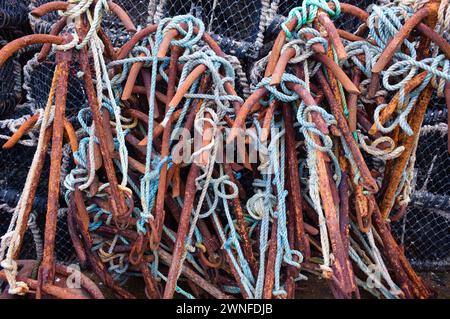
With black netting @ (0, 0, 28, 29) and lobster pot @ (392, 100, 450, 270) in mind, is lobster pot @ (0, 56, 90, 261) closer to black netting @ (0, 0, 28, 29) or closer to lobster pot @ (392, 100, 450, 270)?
black netting @ (0, 0, 28, 29)

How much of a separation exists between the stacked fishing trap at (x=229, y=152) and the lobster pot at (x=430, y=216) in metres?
0.42

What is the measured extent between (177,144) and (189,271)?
0.48 m

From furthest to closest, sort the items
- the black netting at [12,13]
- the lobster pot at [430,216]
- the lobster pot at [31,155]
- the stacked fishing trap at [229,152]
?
the black netting at [12,13]
the lobster pot at [430,216]
the lobster pot at [31,155]
the stacked fishing trap at [229,152]

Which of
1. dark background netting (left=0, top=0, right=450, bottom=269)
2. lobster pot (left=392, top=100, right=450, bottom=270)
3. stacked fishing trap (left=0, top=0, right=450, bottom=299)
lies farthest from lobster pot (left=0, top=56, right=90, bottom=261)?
lobster pot (left=392, top=100, right=450, bottom=270)

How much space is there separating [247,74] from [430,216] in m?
1.14

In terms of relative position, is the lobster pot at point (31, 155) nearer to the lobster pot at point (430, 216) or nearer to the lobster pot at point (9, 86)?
the lobster pot at point (9, 86)

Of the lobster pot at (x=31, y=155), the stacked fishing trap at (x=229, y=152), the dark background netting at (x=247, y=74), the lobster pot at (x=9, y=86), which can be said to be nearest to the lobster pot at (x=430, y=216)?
the dark background netting at (x=247, y=74)

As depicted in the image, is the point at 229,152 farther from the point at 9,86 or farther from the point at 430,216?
the point at 9,86

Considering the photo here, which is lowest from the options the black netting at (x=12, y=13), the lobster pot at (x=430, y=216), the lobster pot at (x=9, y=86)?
the lobster pot at (x=430, y=216)

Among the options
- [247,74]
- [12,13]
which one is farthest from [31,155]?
[247,74]

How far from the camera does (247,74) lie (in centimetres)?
196

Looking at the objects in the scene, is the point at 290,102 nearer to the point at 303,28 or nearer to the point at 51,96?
the point at 303,28

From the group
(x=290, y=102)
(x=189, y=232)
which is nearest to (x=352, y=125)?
(x=290, y=102)

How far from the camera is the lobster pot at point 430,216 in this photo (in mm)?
1990
